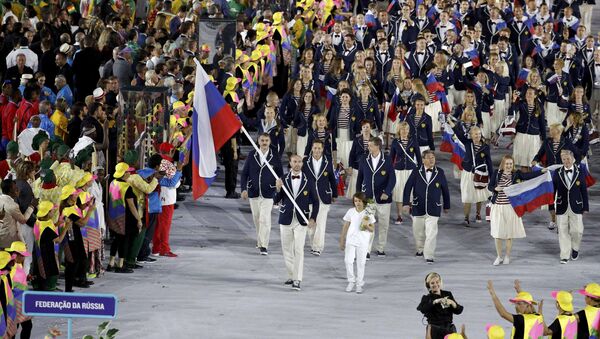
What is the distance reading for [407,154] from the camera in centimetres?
2705

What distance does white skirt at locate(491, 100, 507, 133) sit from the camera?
32344mm

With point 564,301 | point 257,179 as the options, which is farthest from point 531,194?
point 564,301

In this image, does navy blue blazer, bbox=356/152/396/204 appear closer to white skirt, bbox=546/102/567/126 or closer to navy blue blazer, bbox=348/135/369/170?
navy blue blazer, bbox=348/135/369/170

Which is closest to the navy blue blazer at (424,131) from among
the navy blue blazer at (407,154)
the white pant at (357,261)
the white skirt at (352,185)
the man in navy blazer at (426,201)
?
the navy blue blazer at (407,154)

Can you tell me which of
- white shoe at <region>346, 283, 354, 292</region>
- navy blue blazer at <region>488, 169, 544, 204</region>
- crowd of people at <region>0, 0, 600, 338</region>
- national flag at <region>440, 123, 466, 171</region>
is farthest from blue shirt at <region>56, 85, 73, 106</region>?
navy blue blazer at <region>488, 169, 544, 204</region>

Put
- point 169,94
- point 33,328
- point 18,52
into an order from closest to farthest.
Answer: point 33,328
point 169,94
point 18,52

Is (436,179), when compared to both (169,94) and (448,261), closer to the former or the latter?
(448,261)

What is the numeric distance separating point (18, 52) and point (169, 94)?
3654mm

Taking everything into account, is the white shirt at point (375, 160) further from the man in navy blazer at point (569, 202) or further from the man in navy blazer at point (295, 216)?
the man in navy blazer at point (569, 202)

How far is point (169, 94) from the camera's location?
2680cm

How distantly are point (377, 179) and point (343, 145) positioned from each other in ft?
12.7

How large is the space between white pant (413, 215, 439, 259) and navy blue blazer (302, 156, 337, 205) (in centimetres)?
148

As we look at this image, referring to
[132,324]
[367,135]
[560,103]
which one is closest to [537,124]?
[560,103]

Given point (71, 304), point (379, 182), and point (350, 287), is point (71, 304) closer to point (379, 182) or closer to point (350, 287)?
point (350, 287)
